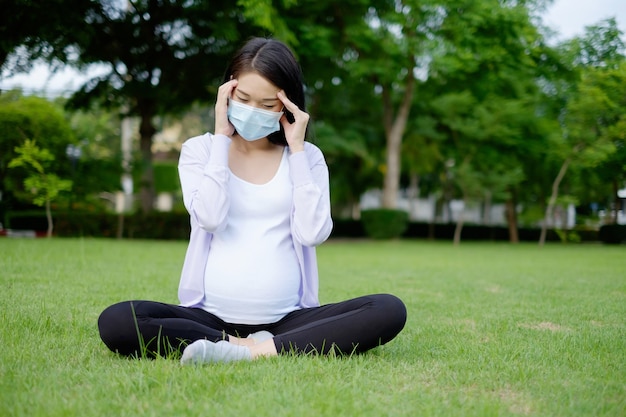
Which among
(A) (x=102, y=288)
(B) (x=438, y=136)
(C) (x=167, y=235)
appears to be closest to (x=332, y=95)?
(B) (x=438, y=136)

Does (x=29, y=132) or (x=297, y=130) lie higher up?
(x=29, y=132)

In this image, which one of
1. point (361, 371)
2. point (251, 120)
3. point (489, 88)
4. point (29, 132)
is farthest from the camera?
point (489, 88)

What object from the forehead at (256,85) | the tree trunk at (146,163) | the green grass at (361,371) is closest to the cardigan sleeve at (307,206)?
the forehead at (256,85)

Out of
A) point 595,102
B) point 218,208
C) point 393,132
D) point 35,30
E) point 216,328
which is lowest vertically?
point 216,328

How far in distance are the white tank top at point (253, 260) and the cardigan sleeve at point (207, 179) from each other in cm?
11

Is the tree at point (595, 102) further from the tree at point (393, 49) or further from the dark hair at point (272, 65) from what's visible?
the dark hair at point (272, 65)

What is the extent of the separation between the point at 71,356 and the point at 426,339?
188cm

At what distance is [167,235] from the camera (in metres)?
17.6

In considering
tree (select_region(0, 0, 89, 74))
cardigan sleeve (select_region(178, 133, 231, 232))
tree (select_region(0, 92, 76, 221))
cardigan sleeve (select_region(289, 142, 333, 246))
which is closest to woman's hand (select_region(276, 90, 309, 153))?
cardigan sleeve (select_region(289, 142, 333, 246))

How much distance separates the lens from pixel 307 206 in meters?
2.86

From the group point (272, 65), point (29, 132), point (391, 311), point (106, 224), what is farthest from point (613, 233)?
point (272, 65)

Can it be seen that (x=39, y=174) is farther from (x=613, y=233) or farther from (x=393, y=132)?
(x=613, y=233)

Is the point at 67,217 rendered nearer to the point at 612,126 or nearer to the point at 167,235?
the point at 167,235

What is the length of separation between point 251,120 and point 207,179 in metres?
0.38
